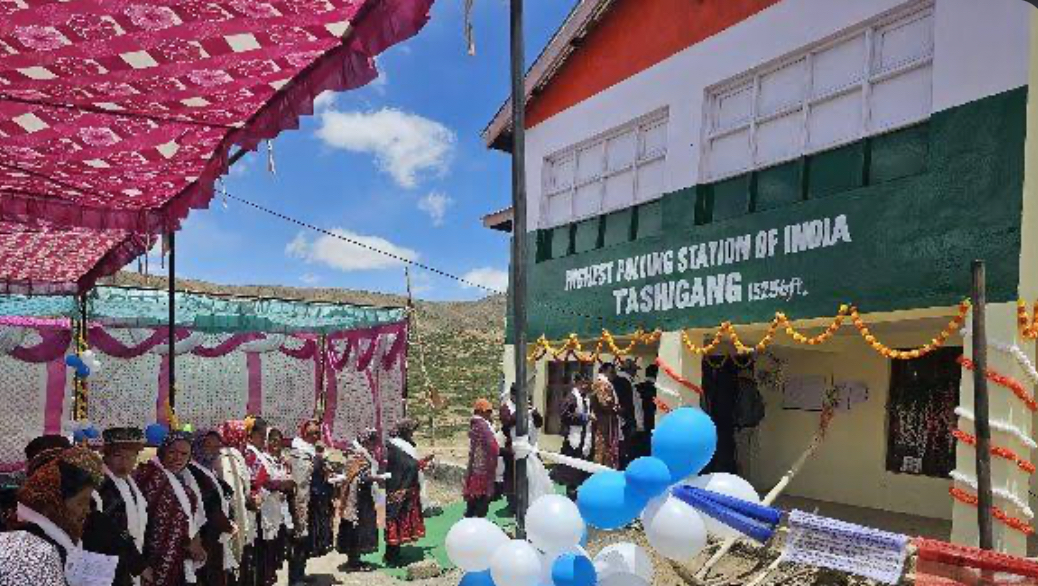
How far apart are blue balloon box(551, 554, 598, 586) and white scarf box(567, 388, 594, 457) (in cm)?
760

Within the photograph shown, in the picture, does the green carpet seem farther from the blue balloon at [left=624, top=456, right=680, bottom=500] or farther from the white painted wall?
the blue balloon at [left=624, top=456, right=680, bottom=500]

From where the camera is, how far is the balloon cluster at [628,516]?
12.3ft

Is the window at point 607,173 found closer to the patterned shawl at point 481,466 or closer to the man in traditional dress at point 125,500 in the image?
the patterned shawl at point 481,466

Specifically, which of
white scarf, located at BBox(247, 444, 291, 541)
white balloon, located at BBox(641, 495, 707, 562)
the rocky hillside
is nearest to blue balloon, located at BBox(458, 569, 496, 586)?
white balloon, located at BBox(641, 495, 707, 562)

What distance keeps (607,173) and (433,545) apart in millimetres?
5613

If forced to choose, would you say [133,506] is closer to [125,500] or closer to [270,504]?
[125,500]

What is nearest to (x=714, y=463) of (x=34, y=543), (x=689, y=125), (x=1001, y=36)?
(x=689, y=125)

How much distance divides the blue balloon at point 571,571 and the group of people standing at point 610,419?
737 centimetres

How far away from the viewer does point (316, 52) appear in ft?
17.2

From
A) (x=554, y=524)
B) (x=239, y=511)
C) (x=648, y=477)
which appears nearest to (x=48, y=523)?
(x=554, y=524)

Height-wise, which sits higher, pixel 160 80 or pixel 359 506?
pixel 160 80

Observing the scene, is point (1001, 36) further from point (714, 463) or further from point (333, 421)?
point (333, 421)

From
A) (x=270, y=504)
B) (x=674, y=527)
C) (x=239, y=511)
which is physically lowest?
(x=270, y=504)

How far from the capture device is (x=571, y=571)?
3.75m
